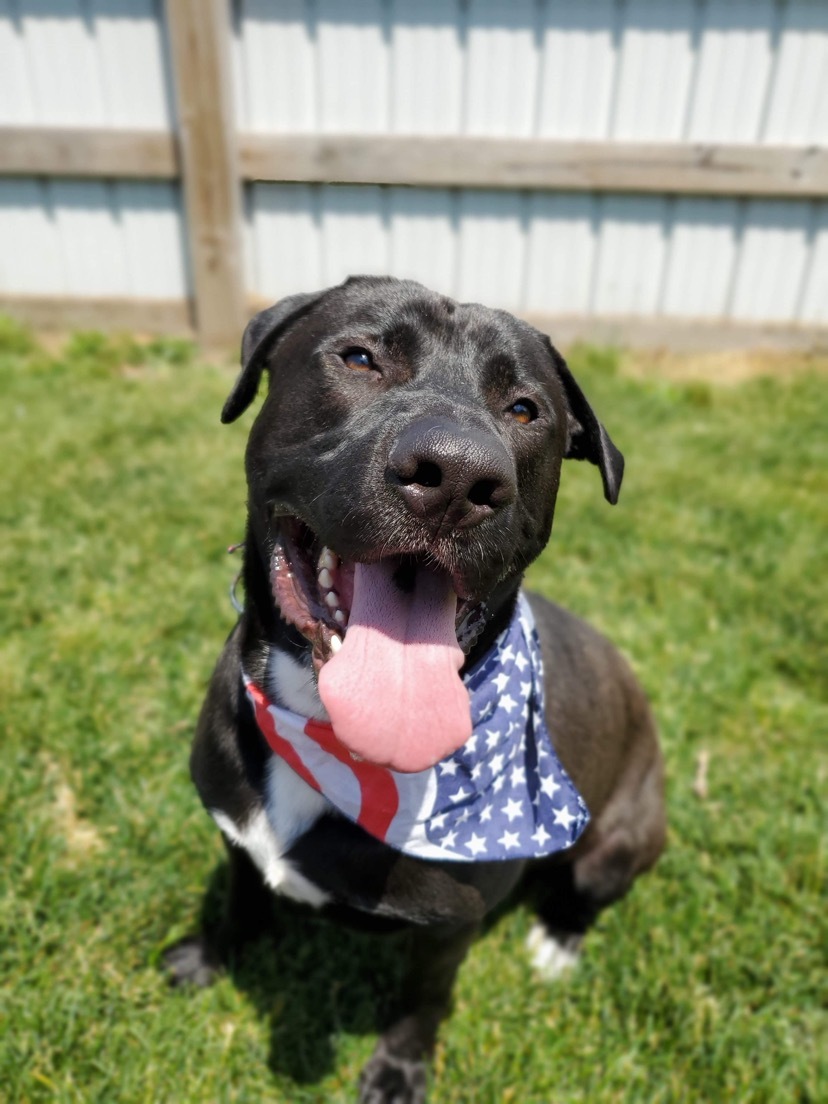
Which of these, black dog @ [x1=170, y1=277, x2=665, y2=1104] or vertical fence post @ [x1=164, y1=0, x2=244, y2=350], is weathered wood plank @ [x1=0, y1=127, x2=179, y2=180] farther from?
black dog @ [x1=170, y1=277, x2=665, y2=1104]

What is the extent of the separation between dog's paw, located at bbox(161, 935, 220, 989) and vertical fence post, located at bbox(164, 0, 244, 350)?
5079mm

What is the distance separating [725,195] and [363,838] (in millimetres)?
6115

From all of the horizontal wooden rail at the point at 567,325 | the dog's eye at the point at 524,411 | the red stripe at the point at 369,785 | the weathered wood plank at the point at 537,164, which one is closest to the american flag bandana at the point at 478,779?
the red stripe at the point at 369,785

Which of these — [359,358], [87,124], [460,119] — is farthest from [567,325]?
[359,358]

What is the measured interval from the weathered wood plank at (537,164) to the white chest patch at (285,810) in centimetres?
516

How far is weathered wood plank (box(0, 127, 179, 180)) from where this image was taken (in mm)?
5855

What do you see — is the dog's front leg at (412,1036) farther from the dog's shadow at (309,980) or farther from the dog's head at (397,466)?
the dog's head at (397,466)

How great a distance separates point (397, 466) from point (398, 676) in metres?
0.43

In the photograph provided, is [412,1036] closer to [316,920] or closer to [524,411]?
A: [316,920]

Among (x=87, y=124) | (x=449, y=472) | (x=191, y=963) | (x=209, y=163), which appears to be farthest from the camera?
(x=87, y=124)

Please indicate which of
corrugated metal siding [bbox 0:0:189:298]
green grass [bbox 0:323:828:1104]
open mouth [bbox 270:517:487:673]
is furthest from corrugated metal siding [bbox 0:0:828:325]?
open mouth [bbox 270:517:487:673]

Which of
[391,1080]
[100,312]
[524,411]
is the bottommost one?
[391,1080]

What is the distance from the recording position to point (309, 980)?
7.79 feet

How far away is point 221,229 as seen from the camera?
6105 millimetres
